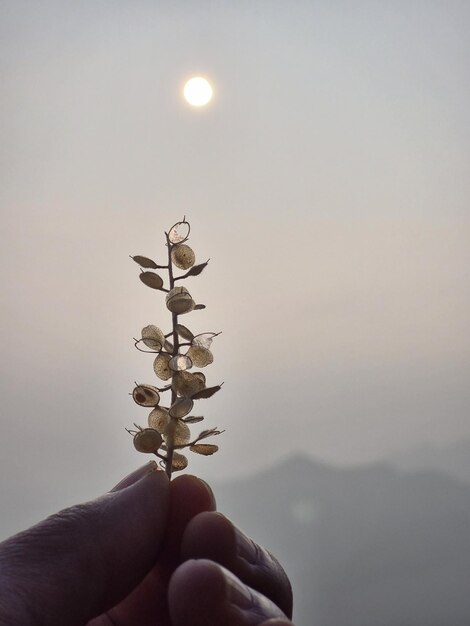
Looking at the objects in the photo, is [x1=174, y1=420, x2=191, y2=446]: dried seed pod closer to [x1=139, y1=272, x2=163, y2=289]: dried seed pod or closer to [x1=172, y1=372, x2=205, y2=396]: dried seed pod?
[x1=172, y1=372, x2=205, y2=396]: dried seed pod

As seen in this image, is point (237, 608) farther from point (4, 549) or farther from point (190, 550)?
point (4, 549)

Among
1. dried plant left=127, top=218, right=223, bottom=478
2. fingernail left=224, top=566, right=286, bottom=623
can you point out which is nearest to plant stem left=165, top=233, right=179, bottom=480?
dried plant left=127, top=218, right=223, bottom=478

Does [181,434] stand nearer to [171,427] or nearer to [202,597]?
[171,427]

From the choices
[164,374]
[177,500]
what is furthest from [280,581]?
[164,374]

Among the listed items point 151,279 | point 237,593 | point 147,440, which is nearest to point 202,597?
point 237,593

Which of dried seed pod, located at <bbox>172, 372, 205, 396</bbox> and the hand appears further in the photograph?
dried seed pod, located at <bbox>172, 372, 205, 396</bbox>

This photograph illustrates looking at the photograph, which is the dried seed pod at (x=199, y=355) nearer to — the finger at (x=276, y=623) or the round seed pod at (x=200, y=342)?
the round seed pod at (x=200, y=342)

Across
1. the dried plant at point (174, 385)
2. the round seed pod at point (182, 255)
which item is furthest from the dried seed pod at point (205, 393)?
the round seed pod at point (182, 255)
